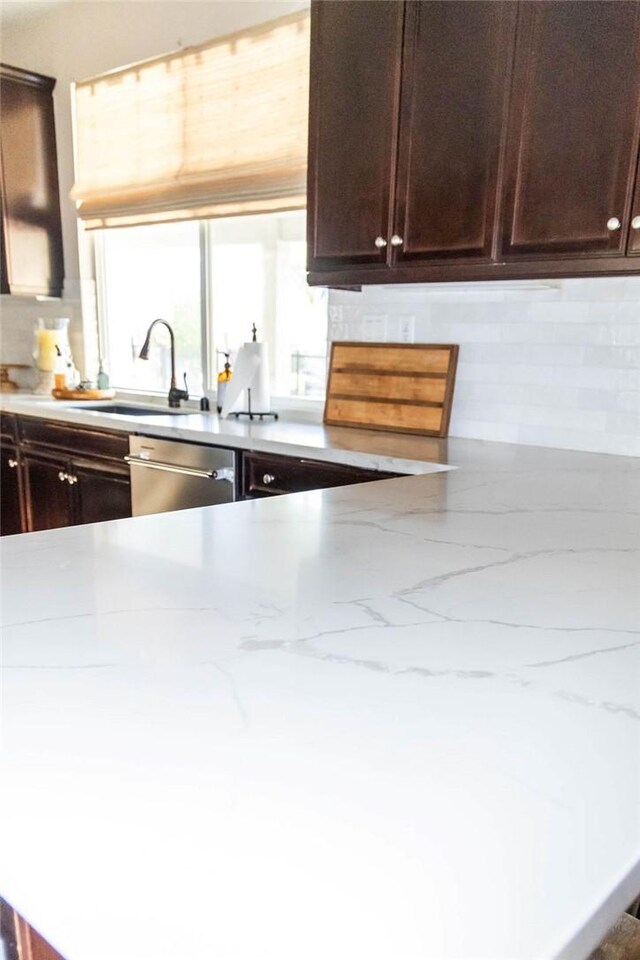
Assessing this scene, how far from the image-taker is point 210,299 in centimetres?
337

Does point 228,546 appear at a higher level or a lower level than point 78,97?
lower

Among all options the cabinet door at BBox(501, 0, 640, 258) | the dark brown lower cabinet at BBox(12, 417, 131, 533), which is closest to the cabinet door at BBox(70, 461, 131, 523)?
the dark brown lower cabinet at BBox(12, 417, 131, 533)

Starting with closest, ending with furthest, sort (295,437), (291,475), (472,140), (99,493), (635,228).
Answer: (635,228) → (472,140) → (291,475) → (295,437) → (99,493)

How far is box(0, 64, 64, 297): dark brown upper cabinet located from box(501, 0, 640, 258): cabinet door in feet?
9.19

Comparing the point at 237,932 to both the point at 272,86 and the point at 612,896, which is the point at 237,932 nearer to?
the point at 612,896

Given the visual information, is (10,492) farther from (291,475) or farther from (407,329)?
(407,329)

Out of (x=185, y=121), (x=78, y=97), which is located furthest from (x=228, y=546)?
(x=78, y=97)

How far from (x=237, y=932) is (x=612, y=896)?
23 cm

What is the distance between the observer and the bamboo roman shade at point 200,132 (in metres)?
2.72

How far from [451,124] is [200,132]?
146 centimetres

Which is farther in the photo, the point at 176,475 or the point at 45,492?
the point at 45,492

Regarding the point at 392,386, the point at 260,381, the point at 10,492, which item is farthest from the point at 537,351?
the point at 10,492

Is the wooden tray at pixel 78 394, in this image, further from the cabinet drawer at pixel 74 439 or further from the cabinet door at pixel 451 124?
the cabinet door at pixel 451 124

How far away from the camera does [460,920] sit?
1.32 feet
